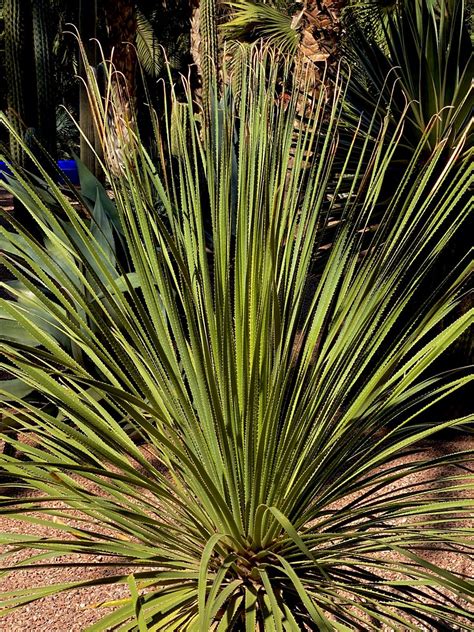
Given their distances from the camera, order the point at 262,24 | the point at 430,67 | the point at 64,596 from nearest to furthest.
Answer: the point at 64,596, the point at 430,67, the point at 262,24

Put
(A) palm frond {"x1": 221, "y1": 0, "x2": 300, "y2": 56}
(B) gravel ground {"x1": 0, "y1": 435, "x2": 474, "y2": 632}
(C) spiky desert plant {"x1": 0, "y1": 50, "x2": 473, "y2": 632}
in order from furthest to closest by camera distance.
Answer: (A) palm frond {"x1": 221, "y1": 0, "x2": 300, "y2": 56} < (B) gravel ground {"x1": 0, "y1": 435, "x2": 474, "y2": 632} < (C) spiky desert plant {"x1": 0, "y1": 50, "x2": 473, "y2": 632}

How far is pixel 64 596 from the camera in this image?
8.86 ft

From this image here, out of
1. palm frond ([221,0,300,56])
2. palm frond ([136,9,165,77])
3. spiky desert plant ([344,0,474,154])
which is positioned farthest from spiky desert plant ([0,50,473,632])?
palm frond ([136,9,165,77])

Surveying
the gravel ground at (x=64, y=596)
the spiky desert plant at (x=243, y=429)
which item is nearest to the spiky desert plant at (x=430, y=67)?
the gravel ground at (x=64, y=596)

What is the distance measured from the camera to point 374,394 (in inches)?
69.3

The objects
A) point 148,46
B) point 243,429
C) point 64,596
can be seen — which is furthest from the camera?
point 148,46

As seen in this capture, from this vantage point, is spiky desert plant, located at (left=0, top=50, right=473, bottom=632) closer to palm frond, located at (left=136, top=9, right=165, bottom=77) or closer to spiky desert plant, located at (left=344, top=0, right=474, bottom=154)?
spiky desert plant, located at (left=344, top=0, right=474, bottom=154)

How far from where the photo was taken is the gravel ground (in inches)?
101

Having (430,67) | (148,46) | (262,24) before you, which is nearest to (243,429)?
(430,67)

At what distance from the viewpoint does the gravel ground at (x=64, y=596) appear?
8.45 ft

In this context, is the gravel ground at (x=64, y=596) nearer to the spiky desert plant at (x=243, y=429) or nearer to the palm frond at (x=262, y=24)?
the spiky desert plant at (x=243, y=429)

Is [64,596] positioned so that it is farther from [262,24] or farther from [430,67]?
[262,24]

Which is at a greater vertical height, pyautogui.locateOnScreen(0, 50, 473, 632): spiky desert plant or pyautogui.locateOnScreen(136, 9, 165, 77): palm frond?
pyautogui.locateOnScreen(0, 50, 473, 632): spiky desert plant

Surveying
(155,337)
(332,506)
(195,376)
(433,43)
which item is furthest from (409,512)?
(433,43)
